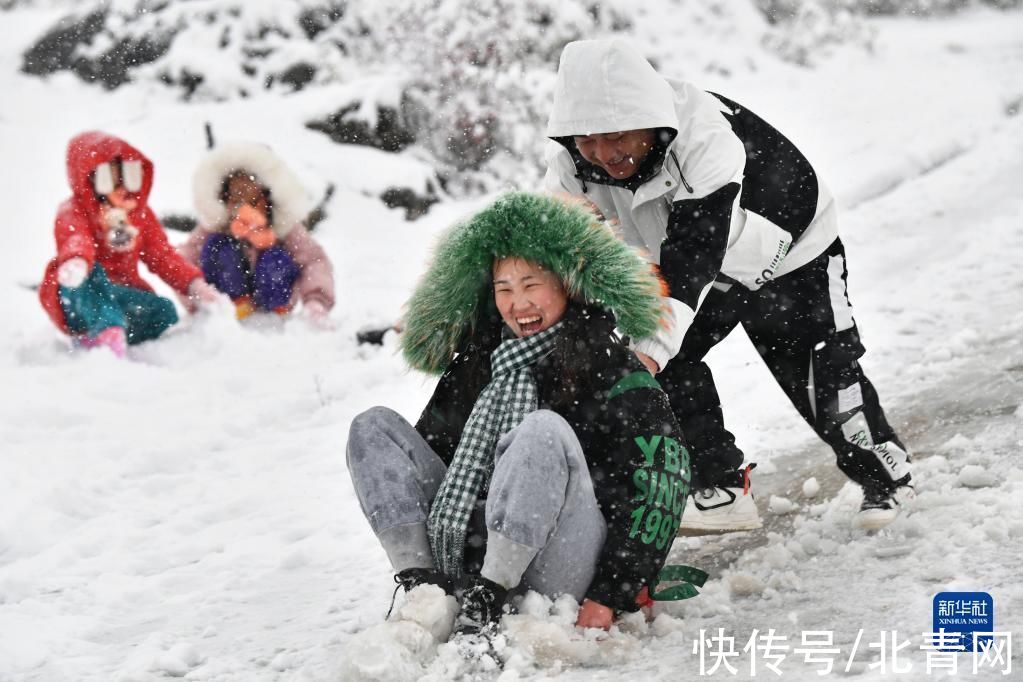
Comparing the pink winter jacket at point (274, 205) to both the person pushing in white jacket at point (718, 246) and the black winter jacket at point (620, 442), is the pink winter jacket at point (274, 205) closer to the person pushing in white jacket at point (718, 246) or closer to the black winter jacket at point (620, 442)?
the person pushing in white jacket at point (718, 246)

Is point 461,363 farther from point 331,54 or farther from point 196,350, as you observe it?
point 331,54

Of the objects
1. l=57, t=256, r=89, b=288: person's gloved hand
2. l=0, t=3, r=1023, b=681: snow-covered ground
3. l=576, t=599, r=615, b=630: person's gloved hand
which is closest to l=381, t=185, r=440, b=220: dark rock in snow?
l=0, t=3, r=1023, b=681: snow-covered ground

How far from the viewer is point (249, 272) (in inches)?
277

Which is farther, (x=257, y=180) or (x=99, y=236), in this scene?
(x=257, y=180)

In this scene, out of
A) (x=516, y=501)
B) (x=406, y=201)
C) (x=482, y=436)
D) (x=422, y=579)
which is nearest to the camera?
(x=516, y=501)

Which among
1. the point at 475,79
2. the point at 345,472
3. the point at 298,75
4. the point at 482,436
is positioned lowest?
the point at 345,472

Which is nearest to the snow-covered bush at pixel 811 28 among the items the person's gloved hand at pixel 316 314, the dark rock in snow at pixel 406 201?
the dark rock in snow at pixel 406 201

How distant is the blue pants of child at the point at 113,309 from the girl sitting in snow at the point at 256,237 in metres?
0.47

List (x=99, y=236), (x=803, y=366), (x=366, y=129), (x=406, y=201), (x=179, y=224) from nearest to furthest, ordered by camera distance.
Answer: (x=803, y=366) < (x=99, y=236) < (x=179, y=224) < (x=406, y=201) < (x=366, y=129)

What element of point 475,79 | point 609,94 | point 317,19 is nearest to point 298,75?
point 317,19

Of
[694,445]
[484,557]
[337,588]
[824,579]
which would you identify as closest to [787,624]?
[824,579]

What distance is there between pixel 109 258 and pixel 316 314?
1.20 meters

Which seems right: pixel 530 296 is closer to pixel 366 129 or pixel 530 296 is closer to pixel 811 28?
pixel 366 129

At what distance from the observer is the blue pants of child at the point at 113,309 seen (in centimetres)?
638
